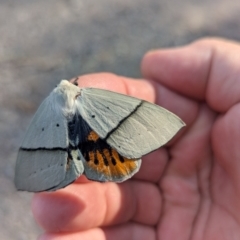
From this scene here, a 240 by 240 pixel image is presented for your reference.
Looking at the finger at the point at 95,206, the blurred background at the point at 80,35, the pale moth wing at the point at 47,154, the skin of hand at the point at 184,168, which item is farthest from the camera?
the blurred background at the point at 80,35

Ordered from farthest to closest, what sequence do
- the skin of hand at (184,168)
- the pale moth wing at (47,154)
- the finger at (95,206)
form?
the skin of hand at (184,168) < the finger at (95,206) < the pale moth wing at (47,154)

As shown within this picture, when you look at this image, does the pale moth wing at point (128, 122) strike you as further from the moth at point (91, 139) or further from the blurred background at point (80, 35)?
the blurred background at point (80, 35)

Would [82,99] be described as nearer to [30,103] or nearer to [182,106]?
[182,106]

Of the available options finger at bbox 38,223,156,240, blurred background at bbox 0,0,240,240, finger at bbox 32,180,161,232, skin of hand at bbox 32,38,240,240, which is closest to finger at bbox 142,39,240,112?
skin of hand at bbox 32,38,240,240

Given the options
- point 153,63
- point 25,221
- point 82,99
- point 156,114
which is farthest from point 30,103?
point 156,114

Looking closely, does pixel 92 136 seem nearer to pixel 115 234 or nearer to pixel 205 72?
pixel 115 234

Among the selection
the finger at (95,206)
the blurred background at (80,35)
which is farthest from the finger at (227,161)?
the blurred background at (80,35)

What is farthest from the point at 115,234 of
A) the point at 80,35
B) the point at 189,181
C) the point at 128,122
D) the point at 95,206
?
the point at 80,35

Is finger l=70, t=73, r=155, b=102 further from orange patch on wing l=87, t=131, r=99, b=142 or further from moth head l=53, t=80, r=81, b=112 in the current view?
orange patch on wing l=87, t=131, r=99, b=142
